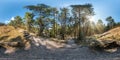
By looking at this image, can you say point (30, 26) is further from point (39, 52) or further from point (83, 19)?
point (39, 52)

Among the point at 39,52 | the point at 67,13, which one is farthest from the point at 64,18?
the point at 39,52

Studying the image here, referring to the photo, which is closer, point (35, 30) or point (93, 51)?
point (93, 51)

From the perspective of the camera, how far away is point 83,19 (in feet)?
213

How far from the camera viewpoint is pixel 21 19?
8169cm

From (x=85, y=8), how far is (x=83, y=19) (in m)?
5.54

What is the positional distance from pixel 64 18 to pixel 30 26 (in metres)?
9.29

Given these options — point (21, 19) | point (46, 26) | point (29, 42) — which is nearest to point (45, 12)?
point (46, 26)

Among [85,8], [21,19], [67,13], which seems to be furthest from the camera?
[21,19]

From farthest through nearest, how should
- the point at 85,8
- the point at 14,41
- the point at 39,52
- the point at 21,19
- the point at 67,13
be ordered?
the point at 21,19 < the point at 67,13 < the point at 85,8 < the point at 14,41 < the point at 39,52

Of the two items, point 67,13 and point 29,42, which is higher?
point 67,13

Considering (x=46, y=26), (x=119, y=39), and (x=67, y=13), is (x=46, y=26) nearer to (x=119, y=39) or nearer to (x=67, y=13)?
(x=67, y=13)

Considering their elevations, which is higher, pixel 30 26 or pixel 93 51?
pixel 30 26

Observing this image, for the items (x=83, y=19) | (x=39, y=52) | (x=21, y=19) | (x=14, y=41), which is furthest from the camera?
(x=21, y=19)

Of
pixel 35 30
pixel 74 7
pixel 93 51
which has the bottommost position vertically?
pixel 93 51
